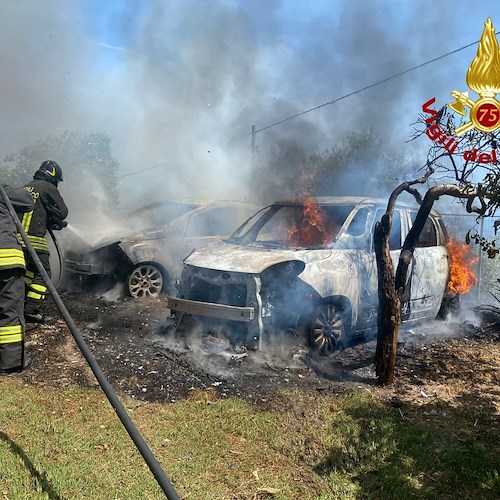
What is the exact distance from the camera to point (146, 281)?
24.2 feet

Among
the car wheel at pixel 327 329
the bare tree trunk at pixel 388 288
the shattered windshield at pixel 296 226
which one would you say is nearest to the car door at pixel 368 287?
the car wheel at pixel 327 329

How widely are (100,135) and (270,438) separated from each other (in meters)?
11.0

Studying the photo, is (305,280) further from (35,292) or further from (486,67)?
(35,292)

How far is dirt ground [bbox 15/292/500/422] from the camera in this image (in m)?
4.07

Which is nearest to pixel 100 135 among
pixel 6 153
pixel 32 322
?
pixel 6 153

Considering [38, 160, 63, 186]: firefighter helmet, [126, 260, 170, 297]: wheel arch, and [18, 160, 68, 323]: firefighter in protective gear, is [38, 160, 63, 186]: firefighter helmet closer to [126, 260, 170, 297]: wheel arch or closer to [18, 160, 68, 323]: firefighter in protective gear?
[18, 160, 68, 323]: firefighter in protective gear

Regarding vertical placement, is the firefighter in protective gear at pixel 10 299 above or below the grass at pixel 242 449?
above

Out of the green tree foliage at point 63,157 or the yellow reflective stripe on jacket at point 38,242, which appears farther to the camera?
the green tree foliage at point 63,157

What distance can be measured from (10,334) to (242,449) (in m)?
2.25

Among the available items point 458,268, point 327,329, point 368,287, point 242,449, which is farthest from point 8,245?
point 458,268

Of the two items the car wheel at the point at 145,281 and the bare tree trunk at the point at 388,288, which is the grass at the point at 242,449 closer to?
the bare tree trunk at the point at 388,288

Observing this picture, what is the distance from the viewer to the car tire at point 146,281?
7.27m

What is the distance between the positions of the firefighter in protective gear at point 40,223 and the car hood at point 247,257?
6.34 feet

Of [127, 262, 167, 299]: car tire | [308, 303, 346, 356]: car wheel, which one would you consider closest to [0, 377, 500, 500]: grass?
[308, 303, 346, 356]: car wheel
